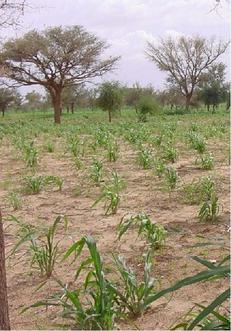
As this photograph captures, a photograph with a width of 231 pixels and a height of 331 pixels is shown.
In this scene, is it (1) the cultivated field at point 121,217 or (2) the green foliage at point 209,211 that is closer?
(1) the cultivated field at point 121,217

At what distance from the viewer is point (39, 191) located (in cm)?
667

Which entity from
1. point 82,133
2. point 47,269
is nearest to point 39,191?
point 47,269

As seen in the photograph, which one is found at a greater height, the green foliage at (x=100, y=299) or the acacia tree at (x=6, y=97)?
the acacia tree at (x=6, y=97)

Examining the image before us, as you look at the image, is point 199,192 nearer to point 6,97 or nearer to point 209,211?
point 209,211

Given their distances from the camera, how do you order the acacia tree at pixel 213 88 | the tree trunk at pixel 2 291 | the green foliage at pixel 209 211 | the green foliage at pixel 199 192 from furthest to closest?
the acacia tree at pixel 213 88
the green foliage at pixel 199 192
the green foliage at pixel 209 211
the tree trunk at pixel 2 291

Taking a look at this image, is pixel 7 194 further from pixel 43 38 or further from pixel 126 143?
pixel 43 38

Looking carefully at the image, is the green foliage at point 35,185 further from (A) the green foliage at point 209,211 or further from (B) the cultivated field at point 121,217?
(A) the green foliage at point 209,211

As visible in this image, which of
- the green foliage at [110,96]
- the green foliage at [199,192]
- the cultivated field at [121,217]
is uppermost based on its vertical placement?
the green foliage at [110,96]

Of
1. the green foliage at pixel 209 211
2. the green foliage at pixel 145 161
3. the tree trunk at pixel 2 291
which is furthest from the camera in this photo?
the green foliage at pixel 145 161

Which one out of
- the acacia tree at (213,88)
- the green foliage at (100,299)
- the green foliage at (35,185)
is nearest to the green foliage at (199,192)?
the green foliage at (35,185)

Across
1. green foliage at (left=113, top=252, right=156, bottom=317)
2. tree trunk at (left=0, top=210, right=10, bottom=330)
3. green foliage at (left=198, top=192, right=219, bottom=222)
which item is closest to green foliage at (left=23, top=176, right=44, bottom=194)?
green foliage at (left=198, top=192, right=219, bottom=222)

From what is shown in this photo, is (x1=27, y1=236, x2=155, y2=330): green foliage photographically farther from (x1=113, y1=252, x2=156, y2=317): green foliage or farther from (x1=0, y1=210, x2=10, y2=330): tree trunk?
(x1=0, y1=210, x2=10, y2=330): tree trunk

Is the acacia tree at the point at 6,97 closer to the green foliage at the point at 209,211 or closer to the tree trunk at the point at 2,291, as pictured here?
the green foliage at the point at 209,211

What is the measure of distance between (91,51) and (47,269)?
28250 millimetres
